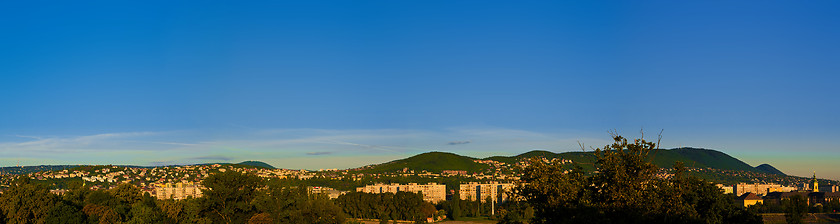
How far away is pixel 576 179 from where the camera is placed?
27.9m

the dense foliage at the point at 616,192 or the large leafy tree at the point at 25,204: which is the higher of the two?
the dense foliage at the point at 616,192

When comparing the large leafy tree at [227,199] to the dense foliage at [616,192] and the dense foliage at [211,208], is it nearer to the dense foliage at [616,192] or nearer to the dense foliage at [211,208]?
the dense foliage at [211,208]

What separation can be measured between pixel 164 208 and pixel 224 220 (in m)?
12.5

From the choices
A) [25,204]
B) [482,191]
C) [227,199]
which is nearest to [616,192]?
[227,199]

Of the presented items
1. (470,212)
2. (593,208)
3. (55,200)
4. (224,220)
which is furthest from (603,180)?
(470,212)

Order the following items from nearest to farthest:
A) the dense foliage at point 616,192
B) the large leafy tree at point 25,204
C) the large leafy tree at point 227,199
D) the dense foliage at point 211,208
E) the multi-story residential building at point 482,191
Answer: the dense foliage at point 616,192, the large leafy tree at point 227,199, the dense foliage at point 211,208, the large leafy tree at point 25,204, the multi-story residential building at point 482,191

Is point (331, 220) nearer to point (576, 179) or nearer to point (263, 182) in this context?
point (263, 182)

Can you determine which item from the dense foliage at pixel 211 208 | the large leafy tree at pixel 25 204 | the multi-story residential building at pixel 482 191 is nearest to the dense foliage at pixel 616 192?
the dense foliage at pixel 211 208

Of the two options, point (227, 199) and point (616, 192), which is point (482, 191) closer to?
point (227, 199)

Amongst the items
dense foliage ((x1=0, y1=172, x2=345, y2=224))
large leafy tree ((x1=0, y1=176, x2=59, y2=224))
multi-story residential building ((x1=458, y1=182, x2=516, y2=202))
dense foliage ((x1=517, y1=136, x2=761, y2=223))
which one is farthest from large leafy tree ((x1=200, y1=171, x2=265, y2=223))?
multi-story residential building ((x1=458, y1=182, x2=516, y2=202))

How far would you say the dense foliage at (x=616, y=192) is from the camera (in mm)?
23580

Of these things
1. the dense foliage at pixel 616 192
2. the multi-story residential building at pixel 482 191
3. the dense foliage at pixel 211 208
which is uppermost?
the dense foliage at pixel 616 192

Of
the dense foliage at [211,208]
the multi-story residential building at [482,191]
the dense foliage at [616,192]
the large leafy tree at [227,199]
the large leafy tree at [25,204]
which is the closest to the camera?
the dense foliage at [616,192]

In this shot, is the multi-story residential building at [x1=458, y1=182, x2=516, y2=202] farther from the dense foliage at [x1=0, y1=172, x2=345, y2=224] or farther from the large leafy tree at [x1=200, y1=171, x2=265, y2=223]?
the large leafy tree at [x1=200, y1=171, x2=265, y2=223]
